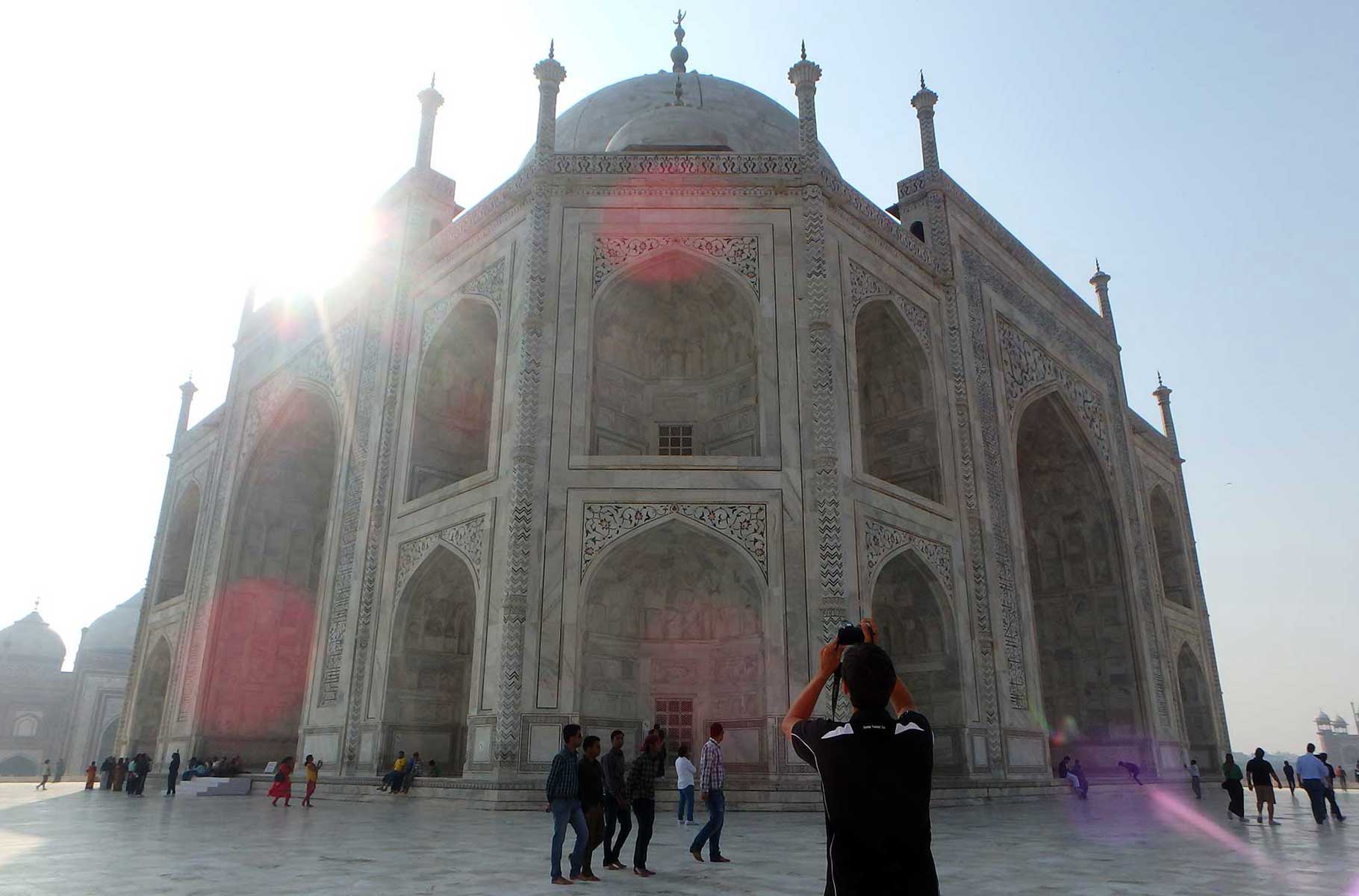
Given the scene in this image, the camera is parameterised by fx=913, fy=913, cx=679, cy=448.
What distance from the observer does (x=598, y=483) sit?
47.7 ft

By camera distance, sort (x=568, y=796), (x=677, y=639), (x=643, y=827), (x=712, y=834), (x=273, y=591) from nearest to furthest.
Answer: (x=568, y=796), (x=643, y=827), (x=712, y=834), (x=677, y=639), (x=273, y=591)

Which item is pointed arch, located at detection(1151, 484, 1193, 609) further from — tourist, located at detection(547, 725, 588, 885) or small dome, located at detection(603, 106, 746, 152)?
tourist, located at detection(547, 725, 588, 885)

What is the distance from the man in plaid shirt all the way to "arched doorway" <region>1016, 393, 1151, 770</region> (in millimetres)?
16934

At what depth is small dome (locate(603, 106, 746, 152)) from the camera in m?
20.1

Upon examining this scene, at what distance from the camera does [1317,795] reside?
11.0 m

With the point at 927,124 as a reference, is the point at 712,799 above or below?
below

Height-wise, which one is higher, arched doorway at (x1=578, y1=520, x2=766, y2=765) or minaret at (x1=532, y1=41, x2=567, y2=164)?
minaret at (x1=532, y1=41, x2=567, y2=164)

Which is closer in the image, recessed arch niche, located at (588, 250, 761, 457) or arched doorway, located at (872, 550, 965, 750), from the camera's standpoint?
arched doorway, located at (872, 550, 965, 750)

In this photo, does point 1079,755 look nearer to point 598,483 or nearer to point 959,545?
point 959,545

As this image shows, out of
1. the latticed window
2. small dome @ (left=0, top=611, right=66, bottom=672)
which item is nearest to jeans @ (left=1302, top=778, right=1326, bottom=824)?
the latticed window

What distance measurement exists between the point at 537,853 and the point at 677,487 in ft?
24.7

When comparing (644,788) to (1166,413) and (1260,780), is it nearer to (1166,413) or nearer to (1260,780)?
(1260,780)

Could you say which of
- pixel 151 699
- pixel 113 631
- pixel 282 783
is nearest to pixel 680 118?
pixel 282 783

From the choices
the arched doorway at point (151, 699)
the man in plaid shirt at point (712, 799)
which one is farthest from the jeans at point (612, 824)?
the arched doorway at point (151, 699)
